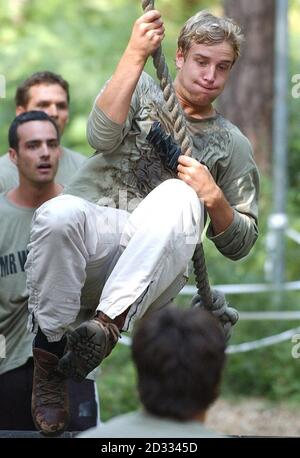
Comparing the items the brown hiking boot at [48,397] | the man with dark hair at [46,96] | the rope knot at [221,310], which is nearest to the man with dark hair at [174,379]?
the brown hiking boot at [48,397]

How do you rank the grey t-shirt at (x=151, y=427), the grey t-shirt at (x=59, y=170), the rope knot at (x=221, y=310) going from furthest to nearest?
1. the grey t-shirt at (x=59, y=170)
2. the rope knot at (x=221, y=310)
3. the grey t-shirt at (x=151, y=427)

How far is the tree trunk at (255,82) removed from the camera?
38.1 ft

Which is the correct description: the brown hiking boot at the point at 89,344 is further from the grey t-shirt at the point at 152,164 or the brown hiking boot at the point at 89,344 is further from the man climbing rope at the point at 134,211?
the grey t-shirt at the point at 152,164

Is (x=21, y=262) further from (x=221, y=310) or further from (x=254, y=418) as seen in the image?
(x=254, y=418)

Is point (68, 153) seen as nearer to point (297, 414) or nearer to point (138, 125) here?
point (138, 125)

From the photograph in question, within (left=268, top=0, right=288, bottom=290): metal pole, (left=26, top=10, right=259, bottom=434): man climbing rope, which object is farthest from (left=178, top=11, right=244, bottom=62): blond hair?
(left=268, top=0, right=288, bottom=290): metal pole

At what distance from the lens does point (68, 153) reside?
5.82 m

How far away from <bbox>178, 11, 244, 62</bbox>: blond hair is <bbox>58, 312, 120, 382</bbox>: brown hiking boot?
1031mm

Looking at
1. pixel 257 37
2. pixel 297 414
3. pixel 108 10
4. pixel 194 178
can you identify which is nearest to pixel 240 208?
pixel 194 178

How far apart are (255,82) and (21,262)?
682 centimetres

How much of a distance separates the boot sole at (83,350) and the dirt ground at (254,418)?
14.6ft

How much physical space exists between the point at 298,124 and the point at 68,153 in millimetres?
6581

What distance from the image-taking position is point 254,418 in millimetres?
8656

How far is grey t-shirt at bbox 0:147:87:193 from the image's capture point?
5.61 meters
